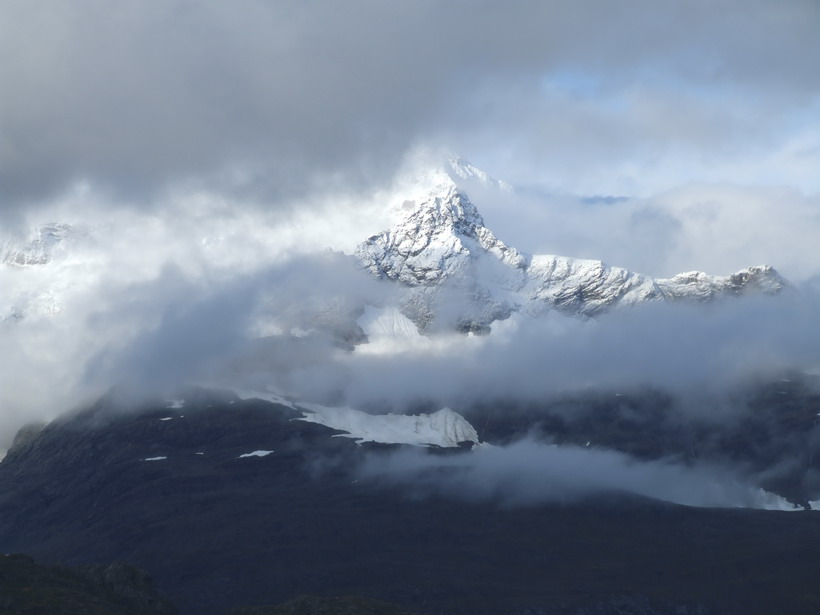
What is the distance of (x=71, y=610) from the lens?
18638 centimetres

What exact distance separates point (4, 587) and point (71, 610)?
13.1m

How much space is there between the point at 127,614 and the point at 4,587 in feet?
64.1

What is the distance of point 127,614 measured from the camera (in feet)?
643

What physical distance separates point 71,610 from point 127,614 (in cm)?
1199

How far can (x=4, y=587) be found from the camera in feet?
628
